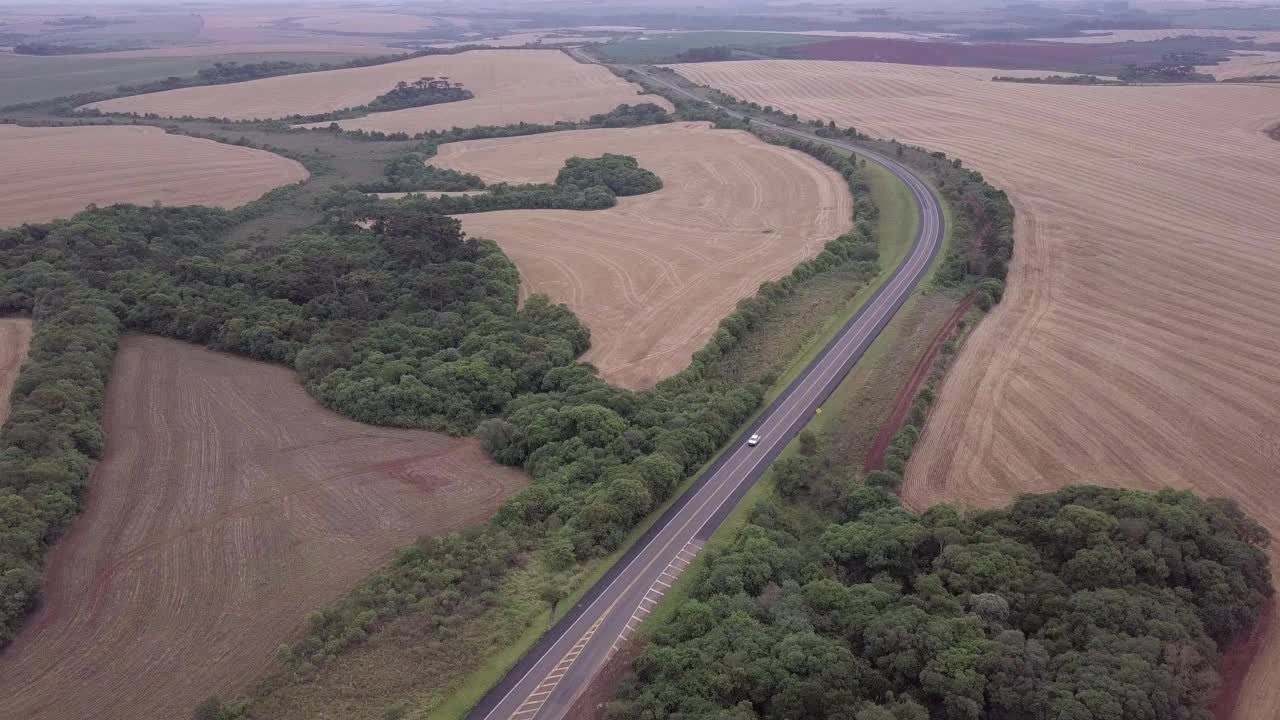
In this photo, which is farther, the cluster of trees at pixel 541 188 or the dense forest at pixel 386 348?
the cluster of trees at pixel 541 188

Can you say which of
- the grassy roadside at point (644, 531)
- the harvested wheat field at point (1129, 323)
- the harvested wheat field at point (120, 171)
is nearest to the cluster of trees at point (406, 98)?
the harvested wheat field at point (120, 171)

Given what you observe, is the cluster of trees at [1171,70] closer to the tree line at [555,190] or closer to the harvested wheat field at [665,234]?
the harvested wheat field at [665,234]

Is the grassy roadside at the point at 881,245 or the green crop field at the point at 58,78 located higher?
the green crop field at the point at 58,78

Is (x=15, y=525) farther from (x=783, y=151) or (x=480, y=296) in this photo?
(x=783, y=151)

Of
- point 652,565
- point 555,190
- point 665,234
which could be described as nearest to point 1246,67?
point 665,234

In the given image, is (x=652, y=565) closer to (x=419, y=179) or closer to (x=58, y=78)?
(x=419, y=179)

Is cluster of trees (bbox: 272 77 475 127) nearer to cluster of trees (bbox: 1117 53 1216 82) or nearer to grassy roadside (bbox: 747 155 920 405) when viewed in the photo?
grassy roadside (bbox: 747 155 920 405)

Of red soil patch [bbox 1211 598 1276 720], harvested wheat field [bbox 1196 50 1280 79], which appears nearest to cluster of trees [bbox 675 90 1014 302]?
red soil patch [bbox 1211 598 1276 720]
